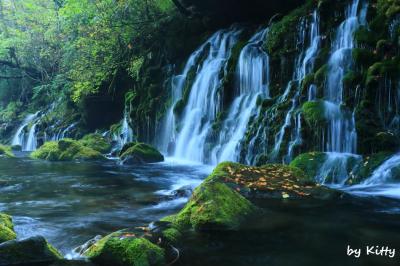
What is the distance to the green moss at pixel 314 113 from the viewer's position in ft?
43.6

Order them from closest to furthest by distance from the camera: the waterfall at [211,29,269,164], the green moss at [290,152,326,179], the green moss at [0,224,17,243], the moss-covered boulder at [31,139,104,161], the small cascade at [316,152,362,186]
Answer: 1. the green moss at [0,224,17,243]
2. the small cascade at [316,152,362,186]
3. the green moss at [290,152,326,179]
4. the waterfall at [211,29,269,164]
5. the moss-covered boulder at [31,139,104,161]

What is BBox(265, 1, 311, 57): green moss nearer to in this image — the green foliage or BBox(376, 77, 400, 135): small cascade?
BBox(376, 77, 400, 135): small cascade

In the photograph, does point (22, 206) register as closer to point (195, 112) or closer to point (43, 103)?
point (195, 112)

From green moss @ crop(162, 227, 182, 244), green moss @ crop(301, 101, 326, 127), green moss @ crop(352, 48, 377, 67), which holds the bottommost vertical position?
green moss @ crop(162, 227, 182, 244)

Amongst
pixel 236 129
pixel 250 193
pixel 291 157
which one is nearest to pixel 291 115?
pixel 291 157

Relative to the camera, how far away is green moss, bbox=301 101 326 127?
A: 523 inches

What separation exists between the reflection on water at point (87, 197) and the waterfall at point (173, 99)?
3.95 m

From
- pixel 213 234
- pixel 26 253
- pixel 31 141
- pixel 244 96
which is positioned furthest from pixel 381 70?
pixel 31 141

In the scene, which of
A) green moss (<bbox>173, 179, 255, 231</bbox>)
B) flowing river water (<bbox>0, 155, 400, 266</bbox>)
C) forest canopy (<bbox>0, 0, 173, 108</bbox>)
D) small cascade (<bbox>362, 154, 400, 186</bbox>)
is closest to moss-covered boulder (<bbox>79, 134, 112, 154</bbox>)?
forest canopy (<bbox>0, 0, 173, 108</bbox>)

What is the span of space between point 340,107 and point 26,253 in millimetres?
10307

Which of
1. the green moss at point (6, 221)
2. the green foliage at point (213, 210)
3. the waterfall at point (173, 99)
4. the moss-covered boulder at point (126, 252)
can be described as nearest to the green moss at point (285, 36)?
the waterfall at point (173, 99)

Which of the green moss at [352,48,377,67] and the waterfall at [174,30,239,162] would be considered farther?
the waterfall at [174,30,239,162]

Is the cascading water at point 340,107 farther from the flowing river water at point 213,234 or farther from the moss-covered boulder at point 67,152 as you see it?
the moss-covered boulder at point 67,152

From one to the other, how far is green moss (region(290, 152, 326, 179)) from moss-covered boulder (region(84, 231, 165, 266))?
23.1 ft
